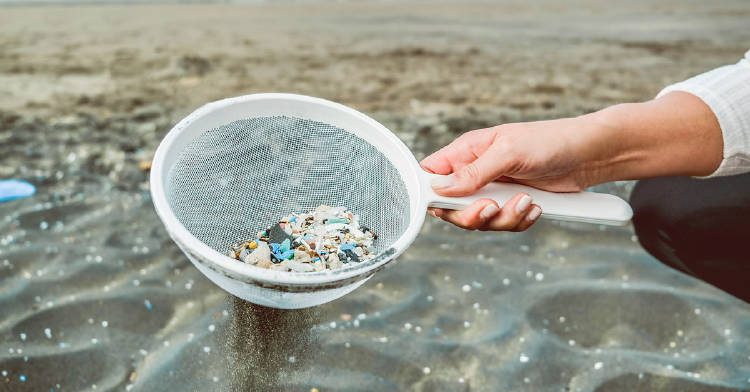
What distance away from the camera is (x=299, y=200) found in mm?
2236

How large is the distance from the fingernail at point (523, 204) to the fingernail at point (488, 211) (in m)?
0.06

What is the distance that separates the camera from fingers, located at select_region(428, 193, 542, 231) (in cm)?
179

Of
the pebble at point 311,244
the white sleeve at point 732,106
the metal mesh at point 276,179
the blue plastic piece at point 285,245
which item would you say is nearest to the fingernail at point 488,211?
the metal mesh at point 276,179

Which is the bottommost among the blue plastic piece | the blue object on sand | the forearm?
the blue object on sand

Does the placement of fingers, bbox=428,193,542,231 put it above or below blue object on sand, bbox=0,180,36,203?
above

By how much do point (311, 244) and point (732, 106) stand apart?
4.88 ft

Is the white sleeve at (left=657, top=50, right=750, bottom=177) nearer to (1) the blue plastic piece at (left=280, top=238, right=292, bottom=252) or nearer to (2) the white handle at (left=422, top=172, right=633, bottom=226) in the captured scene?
(2) the white handle at (left=422, top=172, right=633, bottom=226)

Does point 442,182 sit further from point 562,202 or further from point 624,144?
point 624,144

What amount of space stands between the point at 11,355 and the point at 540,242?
238cm

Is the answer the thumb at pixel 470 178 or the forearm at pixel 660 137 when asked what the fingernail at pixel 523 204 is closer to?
the thumb at pixel 470 178

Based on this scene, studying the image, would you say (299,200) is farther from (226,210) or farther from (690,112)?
(690,112)

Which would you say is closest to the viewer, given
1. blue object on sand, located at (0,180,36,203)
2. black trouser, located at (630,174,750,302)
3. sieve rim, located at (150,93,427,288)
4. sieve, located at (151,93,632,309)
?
sieve rim, located at (150,93,427,288)

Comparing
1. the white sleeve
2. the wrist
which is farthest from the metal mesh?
the white sleeve

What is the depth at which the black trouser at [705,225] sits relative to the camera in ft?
6.99
